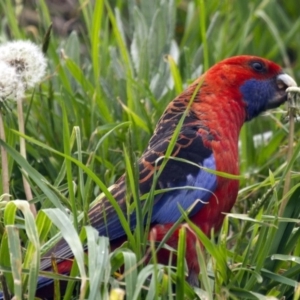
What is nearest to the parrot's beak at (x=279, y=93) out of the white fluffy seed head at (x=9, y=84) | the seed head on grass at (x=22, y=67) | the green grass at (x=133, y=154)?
the green grass at (x=133, y=154)

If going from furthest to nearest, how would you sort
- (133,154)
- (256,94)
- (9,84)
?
(256,94)
(9,84)
(133,154)

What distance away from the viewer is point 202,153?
2.84m

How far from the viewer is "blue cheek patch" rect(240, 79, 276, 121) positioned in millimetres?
3178

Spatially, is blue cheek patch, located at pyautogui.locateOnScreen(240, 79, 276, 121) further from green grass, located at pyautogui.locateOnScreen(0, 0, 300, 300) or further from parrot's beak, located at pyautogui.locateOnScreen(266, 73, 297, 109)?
green grass, located at pyautogui.locateOnScreen(0, 0, 300, 300)

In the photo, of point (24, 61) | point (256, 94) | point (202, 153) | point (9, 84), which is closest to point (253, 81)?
point (256, 94)

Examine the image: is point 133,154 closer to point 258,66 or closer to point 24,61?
point 24,61

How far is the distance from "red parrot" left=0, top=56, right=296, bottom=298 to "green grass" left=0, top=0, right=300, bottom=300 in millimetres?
73

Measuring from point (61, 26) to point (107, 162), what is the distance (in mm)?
2113

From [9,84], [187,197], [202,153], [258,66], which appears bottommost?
[187,197]

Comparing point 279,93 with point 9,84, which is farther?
point 279,93

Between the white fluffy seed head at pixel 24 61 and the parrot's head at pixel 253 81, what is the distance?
0.64 meters

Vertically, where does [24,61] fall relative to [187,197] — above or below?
above

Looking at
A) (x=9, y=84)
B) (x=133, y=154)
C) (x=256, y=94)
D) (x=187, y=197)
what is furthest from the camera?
(x=256, y=94)

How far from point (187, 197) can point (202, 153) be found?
5.8 inches
